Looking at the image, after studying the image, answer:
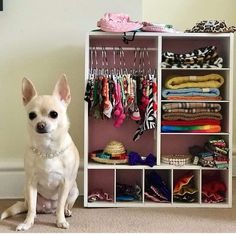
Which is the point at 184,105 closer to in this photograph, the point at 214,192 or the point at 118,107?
the point at 118,107

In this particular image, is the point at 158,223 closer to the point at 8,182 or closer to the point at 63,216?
the point at 63,216

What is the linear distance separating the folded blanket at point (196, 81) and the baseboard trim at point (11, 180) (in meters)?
1.19

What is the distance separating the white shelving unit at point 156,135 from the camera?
8.37 feet

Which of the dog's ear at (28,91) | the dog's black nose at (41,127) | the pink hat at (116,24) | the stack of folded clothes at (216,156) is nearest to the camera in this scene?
the dog's black nose at (41,127)

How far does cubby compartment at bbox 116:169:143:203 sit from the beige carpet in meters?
0.13

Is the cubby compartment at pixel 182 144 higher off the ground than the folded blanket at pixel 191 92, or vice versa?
the folded blanket at pixel 191 92

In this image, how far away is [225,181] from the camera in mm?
2660

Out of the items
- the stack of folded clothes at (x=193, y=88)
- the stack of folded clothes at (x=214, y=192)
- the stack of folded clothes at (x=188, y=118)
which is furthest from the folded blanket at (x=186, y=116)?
the stack of folded clothes at (x=214, y=192)

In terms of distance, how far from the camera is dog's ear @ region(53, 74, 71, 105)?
2.25 m

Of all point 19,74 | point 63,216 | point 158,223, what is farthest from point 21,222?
point 19,74

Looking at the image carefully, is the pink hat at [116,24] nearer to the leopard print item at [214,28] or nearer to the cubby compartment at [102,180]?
the leopard print item at [214,28]

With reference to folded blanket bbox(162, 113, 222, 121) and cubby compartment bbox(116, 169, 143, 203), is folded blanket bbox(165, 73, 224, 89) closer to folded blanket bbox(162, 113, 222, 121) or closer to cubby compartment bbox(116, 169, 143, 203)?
folded blanket bbox(162, 113, 222, 121)

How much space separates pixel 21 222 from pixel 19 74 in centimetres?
105

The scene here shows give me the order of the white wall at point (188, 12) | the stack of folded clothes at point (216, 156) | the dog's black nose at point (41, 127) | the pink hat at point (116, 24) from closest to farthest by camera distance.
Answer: the dog's black nose at point (41, 127)
the pink hat at point (116, 24)
the stack of folded clothes at point (216, 156)
the white wall at point (188, 12)
